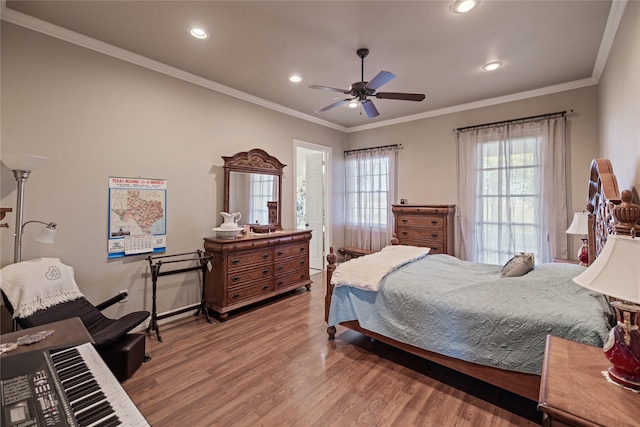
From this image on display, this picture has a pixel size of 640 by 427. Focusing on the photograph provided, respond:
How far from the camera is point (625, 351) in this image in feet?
3.70

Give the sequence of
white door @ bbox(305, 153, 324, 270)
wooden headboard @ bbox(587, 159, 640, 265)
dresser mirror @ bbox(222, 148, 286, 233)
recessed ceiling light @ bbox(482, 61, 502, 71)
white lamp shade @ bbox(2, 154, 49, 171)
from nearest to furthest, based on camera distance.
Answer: wooden headboard @ bbox(587, 159, 640, 265)
white lamp shade @ bbox(2, 154, 49, 171)
recessed ceiling light @ bbox(482, 61, 502, 71)
dresser mirror @ bbox(222, 148, 286, 233)
white door @ bbox(305, 153, 324, 270)

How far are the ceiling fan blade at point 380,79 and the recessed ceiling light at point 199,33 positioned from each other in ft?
5.15

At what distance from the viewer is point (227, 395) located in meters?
2.07

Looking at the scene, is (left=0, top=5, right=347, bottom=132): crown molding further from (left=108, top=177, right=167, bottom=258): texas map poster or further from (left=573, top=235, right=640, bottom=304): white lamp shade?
(left=573, top=235, right=640, bottom=304): white lamp shade

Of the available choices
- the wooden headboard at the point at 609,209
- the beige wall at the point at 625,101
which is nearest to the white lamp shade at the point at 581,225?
the wooden headboard at the point at 609,209

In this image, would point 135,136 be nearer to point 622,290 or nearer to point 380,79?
point 380,79

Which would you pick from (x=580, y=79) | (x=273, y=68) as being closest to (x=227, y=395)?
(x=273, y=68)

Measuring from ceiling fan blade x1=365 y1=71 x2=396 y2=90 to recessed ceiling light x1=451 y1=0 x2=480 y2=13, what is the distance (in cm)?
64

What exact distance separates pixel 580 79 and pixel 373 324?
396 centimetres

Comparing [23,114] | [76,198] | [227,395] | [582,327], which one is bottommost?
[227,395]

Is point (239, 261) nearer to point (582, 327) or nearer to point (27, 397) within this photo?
point (27, 397)

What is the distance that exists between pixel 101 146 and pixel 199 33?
A: 1482 mm

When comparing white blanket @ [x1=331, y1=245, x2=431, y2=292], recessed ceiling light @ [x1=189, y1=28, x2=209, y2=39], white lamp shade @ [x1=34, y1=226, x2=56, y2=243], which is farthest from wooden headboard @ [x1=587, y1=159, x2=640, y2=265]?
white lamp shade @ [x1=34, y1=226, x2=56, y2=243]

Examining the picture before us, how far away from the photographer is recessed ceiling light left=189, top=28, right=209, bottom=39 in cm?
253
